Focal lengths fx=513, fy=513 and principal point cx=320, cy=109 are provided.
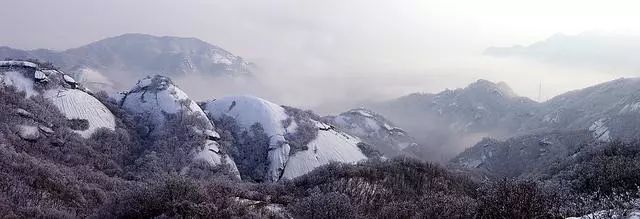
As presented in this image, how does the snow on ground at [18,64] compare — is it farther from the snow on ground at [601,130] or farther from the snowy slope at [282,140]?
the snow on ground at [601,130]

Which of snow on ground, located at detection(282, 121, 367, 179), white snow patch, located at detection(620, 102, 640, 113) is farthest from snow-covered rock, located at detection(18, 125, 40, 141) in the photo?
white snow patch, located at detection(620, 102, 640, 113)

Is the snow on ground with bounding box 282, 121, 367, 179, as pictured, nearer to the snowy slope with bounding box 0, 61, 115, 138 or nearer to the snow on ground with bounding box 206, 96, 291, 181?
the snow on ground with bounding box 206, 96, 291, 181

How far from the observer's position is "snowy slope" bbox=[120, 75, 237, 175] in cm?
12381

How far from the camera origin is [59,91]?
4683 inches

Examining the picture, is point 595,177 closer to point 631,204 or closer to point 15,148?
point 631,204

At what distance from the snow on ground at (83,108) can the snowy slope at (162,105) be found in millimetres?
10924

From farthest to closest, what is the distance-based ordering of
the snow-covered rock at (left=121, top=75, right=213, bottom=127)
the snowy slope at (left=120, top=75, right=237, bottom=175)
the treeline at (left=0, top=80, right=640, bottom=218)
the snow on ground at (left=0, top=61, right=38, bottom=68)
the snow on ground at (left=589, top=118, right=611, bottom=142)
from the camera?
the snow on ground at (left=589, top=118, right=611, bottom=142) → the snow-covered rock at (left=121, top=75, right=213, bottom=127) → the snowy slope at (left=120, top=75, right=237, bottom=175) → the snow on ground at (left=0, top=61, right=38, bottom=68) → the treeline at (left=0, top=80, right=640, bottom=218)

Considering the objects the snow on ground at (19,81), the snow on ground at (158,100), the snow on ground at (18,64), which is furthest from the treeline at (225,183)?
the snow on ground at (18,64)

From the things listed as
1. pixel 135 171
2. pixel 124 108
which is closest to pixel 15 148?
pixel 135 171

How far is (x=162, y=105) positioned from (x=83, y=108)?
20.6 meters

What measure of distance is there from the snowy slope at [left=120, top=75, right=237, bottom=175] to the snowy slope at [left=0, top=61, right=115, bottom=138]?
1097 cm

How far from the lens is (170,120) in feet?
421

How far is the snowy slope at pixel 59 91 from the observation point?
11306 cm

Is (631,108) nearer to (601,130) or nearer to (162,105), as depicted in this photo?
(601,130)
